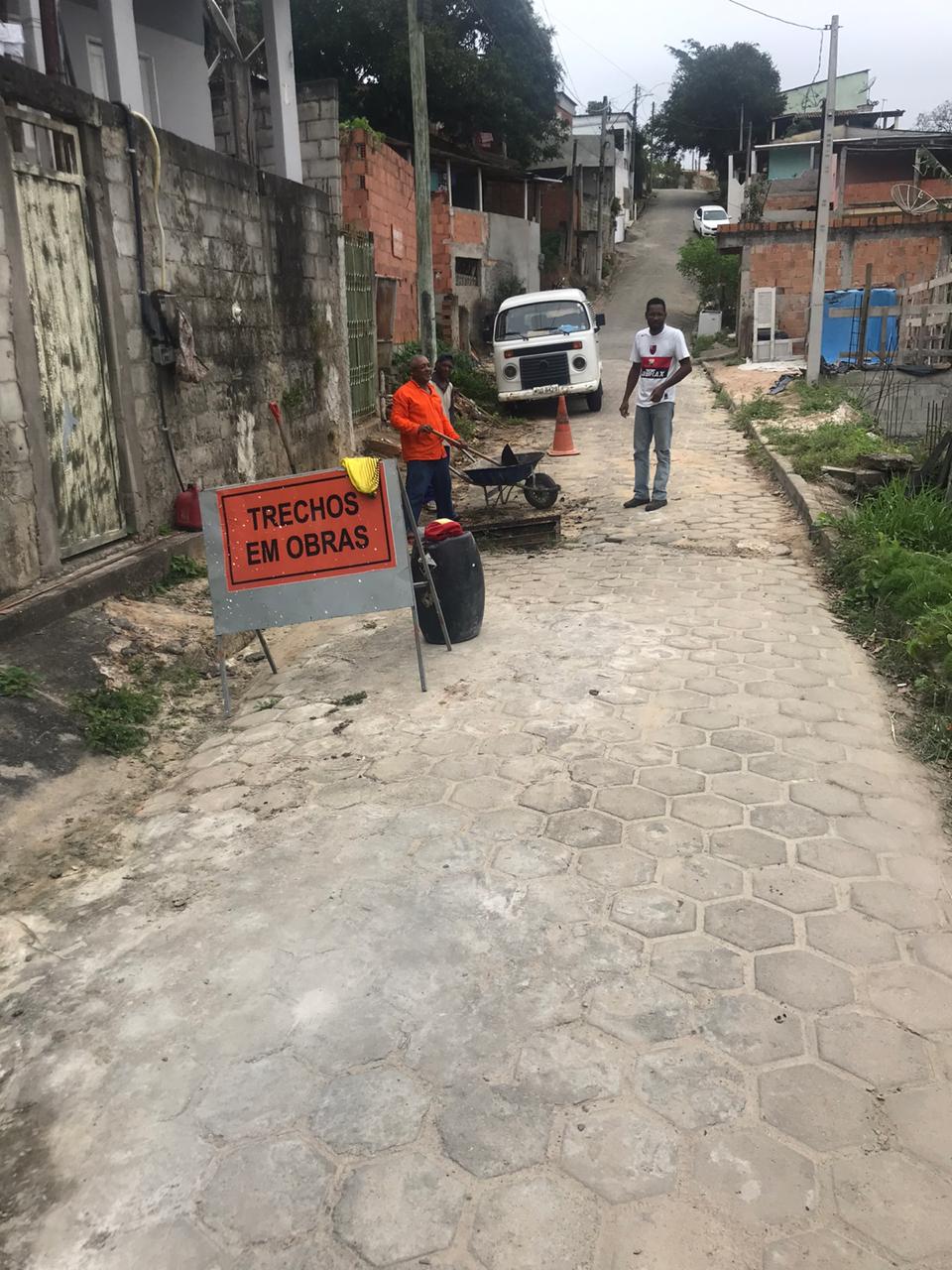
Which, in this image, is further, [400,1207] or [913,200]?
[913,200]

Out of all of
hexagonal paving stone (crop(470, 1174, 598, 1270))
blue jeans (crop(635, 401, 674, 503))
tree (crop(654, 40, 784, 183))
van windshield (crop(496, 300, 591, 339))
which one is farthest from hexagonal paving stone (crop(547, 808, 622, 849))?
tree (crop(654, 40, 784, 183))

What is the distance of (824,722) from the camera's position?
4.59 meters

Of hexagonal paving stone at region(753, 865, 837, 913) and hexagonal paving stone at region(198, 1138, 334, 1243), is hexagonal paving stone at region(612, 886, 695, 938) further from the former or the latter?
hexagonal paving stone at region(198, 1138, 334, 1243)

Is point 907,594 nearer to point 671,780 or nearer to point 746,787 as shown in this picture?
point 746,787

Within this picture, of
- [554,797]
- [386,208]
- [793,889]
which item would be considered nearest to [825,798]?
[793,889]

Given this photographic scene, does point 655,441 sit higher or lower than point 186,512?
higher

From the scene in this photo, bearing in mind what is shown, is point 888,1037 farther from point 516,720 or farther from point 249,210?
point 249,210

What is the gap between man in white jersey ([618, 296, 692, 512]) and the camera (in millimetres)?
8641

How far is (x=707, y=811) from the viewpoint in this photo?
3777 millimetres

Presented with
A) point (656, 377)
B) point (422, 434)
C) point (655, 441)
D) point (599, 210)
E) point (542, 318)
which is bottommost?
point (655, 441)

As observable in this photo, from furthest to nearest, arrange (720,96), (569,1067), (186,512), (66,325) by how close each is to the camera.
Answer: (720,96) → (186,512) → (66,325) → (569,1067)

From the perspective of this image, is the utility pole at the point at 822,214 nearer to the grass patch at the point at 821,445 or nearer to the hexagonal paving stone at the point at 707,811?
the grass patch at the point at 821,445

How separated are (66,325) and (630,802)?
4.63 meters

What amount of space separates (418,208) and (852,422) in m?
6.64
